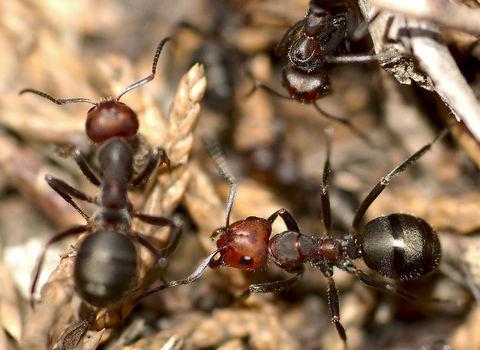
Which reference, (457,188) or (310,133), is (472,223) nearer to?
(457,188)

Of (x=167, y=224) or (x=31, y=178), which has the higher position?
(x=31, y=178)

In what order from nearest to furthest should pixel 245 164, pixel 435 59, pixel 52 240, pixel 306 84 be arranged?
pixel 435 59 < pixel 52 240 < pixel 306 84 < pixel 245 164

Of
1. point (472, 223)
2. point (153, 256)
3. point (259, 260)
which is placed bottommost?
point (472, 223)

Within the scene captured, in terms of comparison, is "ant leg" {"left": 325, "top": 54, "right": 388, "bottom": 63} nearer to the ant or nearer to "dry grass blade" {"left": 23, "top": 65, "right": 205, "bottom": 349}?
the ant

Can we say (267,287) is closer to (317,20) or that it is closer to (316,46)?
(316,46)

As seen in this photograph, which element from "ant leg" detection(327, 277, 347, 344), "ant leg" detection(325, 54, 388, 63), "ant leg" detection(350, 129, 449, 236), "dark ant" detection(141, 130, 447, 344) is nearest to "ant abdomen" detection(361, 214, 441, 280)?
"dark ant" detection(141, 130, 447, 344)

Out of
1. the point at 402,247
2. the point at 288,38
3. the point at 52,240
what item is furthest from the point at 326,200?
the point at 52,240

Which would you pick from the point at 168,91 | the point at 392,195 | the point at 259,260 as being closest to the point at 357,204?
the point at 392,195
